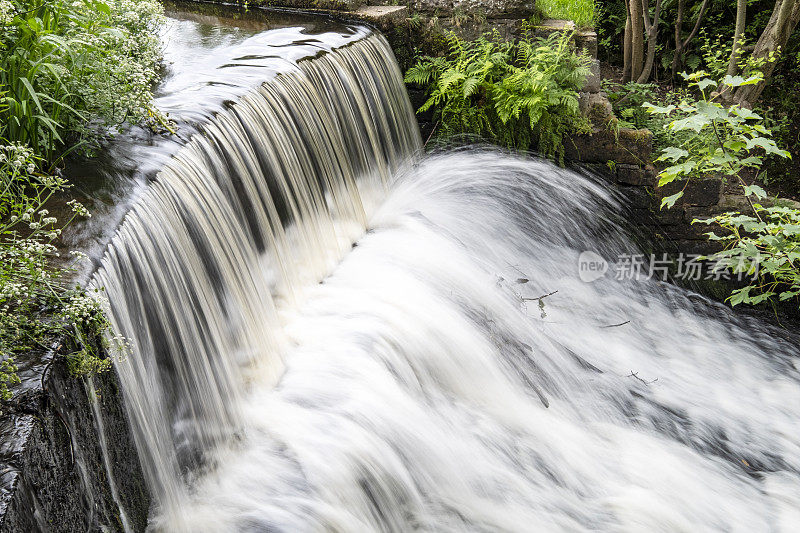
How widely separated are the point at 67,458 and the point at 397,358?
1948 mm

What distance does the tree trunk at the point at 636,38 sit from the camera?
798 cm

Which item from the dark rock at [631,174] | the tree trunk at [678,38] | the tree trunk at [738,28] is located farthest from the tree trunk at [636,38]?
the dark rock at [631,174]

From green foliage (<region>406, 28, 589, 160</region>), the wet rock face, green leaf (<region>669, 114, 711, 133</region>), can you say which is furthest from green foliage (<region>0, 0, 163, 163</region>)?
green leaf (<region>669, 114, 711, 133</region>)

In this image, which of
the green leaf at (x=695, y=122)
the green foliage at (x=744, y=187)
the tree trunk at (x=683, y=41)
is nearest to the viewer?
the green leaf at (x=695, y=122)

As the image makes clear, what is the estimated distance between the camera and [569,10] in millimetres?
7098

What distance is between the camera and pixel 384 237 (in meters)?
5.20

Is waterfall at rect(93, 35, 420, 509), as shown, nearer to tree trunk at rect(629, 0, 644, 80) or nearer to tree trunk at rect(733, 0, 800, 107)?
tree trunk at rect(629, 0, 644, 80)

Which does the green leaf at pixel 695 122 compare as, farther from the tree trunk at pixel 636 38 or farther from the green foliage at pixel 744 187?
the tree trunk at pixel 636 38

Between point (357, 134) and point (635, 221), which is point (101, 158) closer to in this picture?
point (357, 134)

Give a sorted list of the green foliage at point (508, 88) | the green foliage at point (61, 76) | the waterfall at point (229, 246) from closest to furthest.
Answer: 1. the waterfall at point (229, 246)
2. the green foliage at point (61, 76)
3. the green foliage at point (508, 88)

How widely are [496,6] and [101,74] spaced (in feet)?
14.1

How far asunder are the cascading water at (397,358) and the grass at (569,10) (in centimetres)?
218

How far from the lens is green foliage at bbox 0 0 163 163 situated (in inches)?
122

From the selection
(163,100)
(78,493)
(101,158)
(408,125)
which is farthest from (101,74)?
(408,125)
